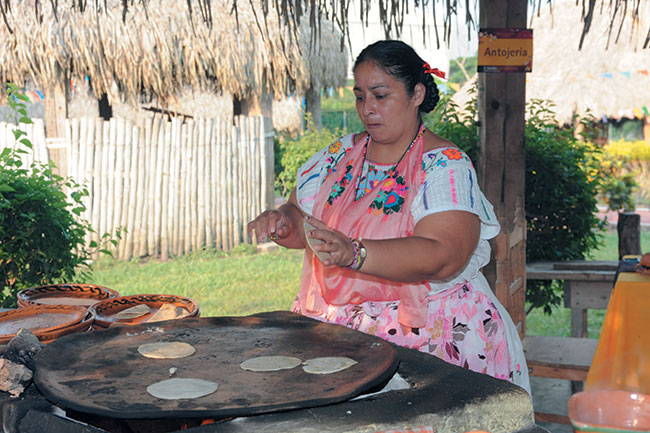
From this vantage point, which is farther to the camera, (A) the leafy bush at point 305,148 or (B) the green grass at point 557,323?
(A) the leafy bush at point 305,148

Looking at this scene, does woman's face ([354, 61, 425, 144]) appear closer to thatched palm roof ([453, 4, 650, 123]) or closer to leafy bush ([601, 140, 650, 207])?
leafy bush ([601, 140, 650, 207])

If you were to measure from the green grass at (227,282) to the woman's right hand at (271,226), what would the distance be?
3610 mm

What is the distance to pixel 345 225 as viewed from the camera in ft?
7.32

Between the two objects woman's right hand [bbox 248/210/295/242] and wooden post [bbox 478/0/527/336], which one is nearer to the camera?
woman's right hand [bbox 248/210/295/242]

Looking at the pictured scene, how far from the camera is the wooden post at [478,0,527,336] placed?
10.3 feet

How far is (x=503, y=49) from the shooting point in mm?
3109

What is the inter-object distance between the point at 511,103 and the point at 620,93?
33.8 ft

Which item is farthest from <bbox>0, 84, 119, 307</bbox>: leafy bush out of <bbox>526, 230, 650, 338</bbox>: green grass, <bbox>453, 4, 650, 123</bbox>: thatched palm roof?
<bbox>453, 4, 650, 123</bbox>: thatched palm roof

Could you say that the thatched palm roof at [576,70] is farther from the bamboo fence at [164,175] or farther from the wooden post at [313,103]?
the bamboo fence at [164,175]

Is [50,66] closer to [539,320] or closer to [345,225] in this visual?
[539,320]

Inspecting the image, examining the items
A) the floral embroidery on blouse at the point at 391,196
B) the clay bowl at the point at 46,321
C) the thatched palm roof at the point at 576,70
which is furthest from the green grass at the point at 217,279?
the thatched palm roof at the point at 576,70

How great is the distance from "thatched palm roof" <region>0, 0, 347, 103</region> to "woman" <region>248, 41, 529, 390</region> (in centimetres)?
489

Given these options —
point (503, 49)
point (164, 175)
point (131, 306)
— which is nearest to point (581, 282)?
point (503, 49)

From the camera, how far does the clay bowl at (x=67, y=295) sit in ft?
7.87
